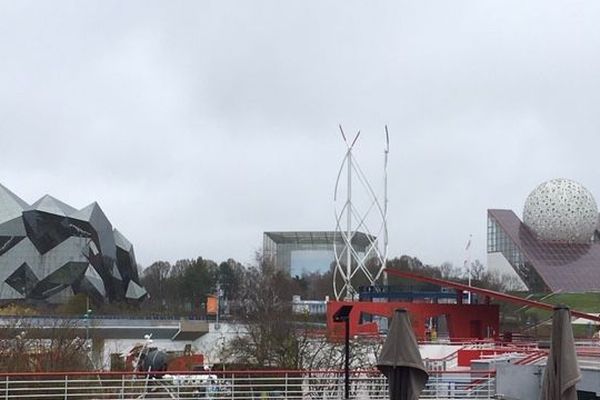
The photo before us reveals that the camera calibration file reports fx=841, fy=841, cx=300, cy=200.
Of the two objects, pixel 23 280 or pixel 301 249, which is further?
pixel 301 249

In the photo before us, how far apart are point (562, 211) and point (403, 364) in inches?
3567

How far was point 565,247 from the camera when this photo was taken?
3947 inches

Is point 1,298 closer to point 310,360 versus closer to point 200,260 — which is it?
point 200,260

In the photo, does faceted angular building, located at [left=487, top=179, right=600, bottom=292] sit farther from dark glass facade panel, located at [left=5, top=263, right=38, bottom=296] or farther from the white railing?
the white railing

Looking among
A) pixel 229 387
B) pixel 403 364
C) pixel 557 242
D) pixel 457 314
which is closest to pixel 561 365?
pixel 403 364

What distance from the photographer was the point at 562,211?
97.8 metres

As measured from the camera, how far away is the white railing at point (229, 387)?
1844 cm

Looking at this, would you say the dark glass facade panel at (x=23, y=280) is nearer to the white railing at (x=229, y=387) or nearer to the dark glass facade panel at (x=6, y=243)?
the dark glass facade panel at (x=6, y=243)

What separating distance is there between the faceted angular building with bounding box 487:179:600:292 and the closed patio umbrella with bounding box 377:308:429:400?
85132 millimetres

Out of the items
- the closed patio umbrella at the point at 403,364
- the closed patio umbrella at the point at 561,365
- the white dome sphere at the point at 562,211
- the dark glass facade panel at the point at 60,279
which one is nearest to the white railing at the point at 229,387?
the closed patio umbrella at the point at 403,364

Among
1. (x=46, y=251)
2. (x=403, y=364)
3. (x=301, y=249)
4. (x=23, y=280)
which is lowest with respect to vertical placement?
(x=403, y=364)

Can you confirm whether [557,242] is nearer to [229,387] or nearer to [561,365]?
[229,387]

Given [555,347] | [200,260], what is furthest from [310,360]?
[200,260]

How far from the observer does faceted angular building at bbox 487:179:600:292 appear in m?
95.4
